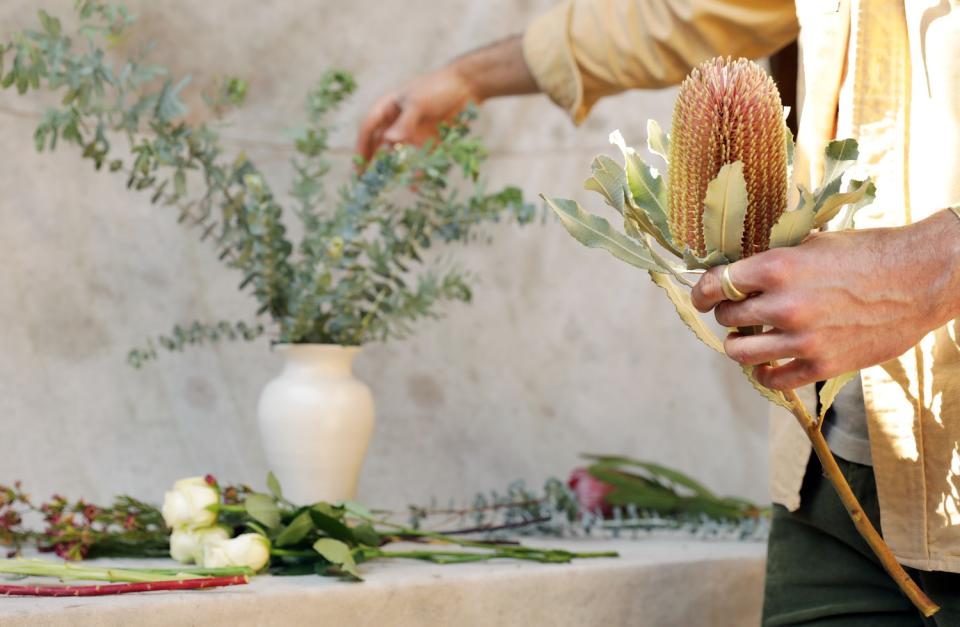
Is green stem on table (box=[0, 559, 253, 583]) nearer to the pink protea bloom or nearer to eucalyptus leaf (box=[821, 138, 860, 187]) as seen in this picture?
eucalyptus leaf (box=[821, 138, 860, 187])

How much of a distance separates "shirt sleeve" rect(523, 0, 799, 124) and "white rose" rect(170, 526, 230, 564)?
2.13ft

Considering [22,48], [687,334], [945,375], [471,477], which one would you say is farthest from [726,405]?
[22,48]

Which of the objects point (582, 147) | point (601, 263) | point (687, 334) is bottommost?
point (687, 334)

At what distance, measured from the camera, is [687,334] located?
209cm

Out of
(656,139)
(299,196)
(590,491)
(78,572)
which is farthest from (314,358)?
(656,139)

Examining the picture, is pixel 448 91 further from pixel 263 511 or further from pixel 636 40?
pixel 263 511

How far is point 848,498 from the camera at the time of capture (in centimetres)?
70

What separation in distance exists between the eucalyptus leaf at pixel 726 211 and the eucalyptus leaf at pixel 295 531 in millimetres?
548

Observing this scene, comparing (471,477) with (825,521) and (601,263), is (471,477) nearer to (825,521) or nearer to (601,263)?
(601,263)

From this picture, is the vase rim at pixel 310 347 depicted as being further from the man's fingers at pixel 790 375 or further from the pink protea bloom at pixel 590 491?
the man's fingers at pixel 790 375

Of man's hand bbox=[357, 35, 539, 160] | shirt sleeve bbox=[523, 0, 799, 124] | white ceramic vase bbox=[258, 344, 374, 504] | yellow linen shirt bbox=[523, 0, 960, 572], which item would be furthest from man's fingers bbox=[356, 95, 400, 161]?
yellow linen shirt bbox=[523, 0, 960, 572]

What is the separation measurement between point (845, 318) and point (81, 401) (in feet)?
3.82

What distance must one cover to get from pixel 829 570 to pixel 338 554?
1.46 feet

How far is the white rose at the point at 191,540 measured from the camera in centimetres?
100
